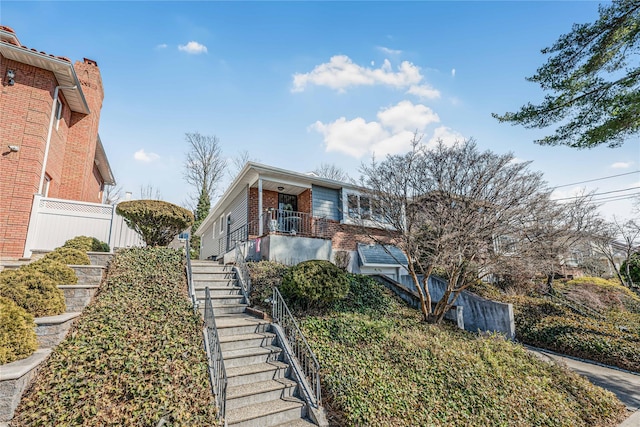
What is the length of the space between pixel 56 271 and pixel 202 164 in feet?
80.6

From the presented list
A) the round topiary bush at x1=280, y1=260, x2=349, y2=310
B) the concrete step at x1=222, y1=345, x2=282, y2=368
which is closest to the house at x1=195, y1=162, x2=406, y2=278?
the round topiary bush at x1=280, y1=260, x2=349, y2=310

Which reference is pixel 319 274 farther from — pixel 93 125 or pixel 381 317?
pixel 93 125

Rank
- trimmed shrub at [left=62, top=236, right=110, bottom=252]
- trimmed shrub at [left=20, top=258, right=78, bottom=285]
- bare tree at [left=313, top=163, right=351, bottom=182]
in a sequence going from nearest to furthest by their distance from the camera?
trimmed shrub at [left=20, top=258, right=78, bottom=285], trimmed shrub at [left=62, top=236, right=110, bottom=252], bare tree at [left=313, top=163, right=351, bottom=182]

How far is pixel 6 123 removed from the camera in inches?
286

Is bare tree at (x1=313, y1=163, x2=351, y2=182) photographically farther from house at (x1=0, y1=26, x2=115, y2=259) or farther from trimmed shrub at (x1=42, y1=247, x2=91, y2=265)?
trimmed shrub at (x1=42, y1=247, x2=91, y2=265)

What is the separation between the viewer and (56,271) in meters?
5.04

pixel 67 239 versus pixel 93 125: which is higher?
pixel 93 125

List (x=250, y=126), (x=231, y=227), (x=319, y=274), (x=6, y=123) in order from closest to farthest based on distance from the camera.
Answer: (x=319, y=274), (x=6, y=123), (x=250, y=126), (x=231, y=227)

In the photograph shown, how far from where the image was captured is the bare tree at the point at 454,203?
6705mm

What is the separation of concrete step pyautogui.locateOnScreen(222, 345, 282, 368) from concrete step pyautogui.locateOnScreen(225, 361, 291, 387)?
8 cm

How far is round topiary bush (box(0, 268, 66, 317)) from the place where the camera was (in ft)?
13.1

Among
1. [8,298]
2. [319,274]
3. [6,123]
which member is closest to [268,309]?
[319,274]

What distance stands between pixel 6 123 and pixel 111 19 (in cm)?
413

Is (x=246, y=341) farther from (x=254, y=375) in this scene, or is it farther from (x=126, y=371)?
(x=126, y=371)
